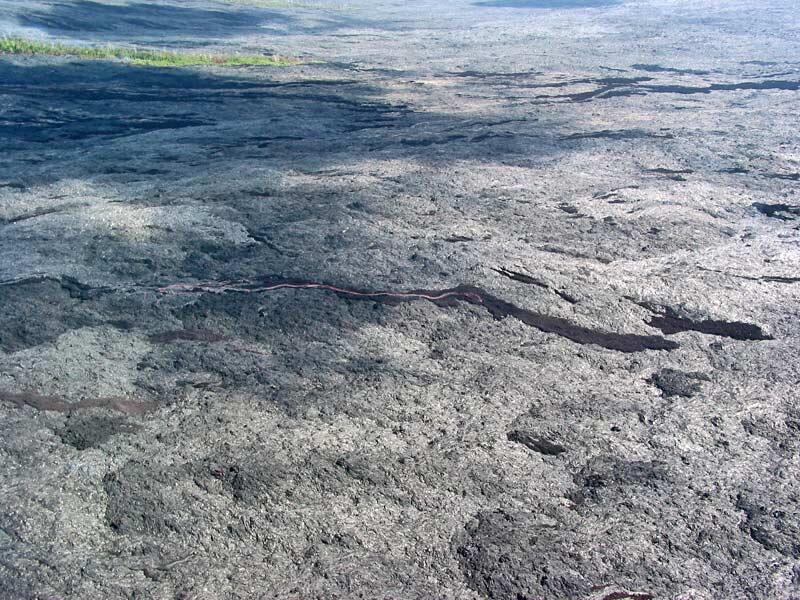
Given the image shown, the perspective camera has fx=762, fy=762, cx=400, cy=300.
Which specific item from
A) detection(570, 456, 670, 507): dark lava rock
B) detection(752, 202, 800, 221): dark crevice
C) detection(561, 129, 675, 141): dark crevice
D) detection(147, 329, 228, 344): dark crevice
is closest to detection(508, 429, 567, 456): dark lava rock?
detection(570, 456, 670, 507): dark lava rock

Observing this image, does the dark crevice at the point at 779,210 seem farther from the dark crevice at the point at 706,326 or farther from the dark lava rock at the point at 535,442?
the dark lava rock at the point at 535,442

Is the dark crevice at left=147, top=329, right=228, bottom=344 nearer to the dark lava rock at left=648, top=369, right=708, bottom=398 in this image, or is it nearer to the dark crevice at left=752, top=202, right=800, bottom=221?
the dark lava rock at left=648, top=369, right=708, bottom=398

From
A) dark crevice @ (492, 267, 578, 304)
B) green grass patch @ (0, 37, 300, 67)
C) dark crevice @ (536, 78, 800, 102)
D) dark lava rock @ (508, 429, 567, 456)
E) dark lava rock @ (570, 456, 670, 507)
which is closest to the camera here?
dark lava rock @ (570, 456, 670, 507)

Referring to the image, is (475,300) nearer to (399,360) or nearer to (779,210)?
(399,360)

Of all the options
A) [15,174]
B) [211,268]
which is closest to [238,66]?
[15,174]

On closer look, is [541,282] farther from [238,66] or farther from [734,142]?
[238,66]
